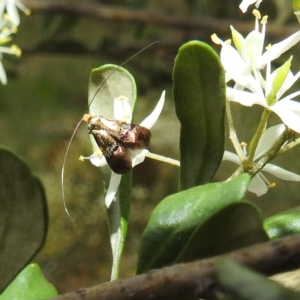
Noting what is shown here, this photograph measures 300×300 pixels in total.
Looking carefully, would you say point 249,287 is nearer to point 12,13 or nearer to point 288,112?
point 288,112

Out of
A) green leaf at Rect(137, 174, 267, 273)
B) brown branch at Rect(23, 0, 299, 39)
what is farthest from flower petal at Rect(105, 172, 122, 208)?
brown branch at Rect(23, 0, 299, 39)

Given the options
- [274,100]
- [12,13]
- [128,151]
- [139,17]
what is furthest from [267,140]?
[139,17]

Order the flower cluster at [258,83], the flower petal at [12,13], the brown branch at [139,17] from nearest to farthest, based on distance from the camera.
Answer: the flower cluster at [258,83] < the flower petal at [12,13] < the brown branch at [139,17]

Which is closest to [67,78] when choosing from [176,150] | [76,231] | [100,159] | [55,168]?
[55,168]

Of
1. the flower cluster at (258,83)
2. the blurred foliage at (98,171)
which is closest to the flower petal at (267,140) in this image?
the flower cluster at (258,83)

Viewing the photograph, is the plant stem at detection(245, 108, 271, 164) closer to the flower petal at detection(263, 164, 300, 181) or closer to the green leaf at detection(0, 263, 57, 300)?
the flower petal at detection(263, 164, 300, 181)

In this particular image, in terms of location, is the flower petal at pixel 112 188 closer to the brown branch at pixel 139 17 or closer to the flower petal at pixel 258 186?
the flower petal at pixel 258 186

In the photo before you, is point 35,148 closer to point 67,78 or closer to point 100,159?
point 67,78
